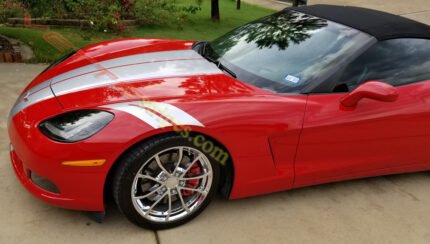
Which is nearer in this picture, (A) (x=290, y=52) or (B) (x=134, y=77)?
(B) (x=134, y=77)

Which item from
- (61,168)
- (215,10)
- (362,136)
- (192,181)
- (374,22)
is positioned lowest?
(215,10)

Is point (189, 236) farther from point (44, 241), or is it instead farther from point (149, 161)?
point (44, 241)

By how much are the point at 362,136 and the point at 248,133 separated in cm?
86

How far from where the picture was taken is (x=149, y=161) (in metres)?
2.33

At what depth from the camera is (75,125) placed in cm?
230

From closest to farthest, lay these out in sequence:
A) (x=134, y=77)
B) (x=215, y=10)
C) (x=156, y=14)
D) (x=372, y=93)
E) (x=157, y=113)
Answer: (x=157, y=113) → (x=372, y=93) → (x=134, y=77) → (x=156, y=14) → (x=215, y=10)

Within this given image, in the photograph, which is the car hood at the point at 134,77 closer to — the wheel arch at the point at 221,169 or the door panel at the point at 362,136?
the wheel arch at the point at 221,169

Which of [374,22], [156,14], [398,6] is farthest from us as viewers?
[398,6]

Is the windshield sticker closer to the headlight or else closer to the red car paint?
the red car paint

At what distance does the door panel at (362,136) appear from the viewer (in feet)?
8.74

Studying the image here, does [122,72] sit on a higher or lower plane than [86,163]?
higher

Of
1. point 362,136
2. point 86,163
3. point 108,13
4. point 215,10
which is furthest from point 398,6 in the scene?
point 86,163

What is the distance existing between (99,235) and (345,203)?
5.76 feet

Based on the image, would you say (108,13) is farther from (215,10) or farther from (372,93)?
(372,93)
